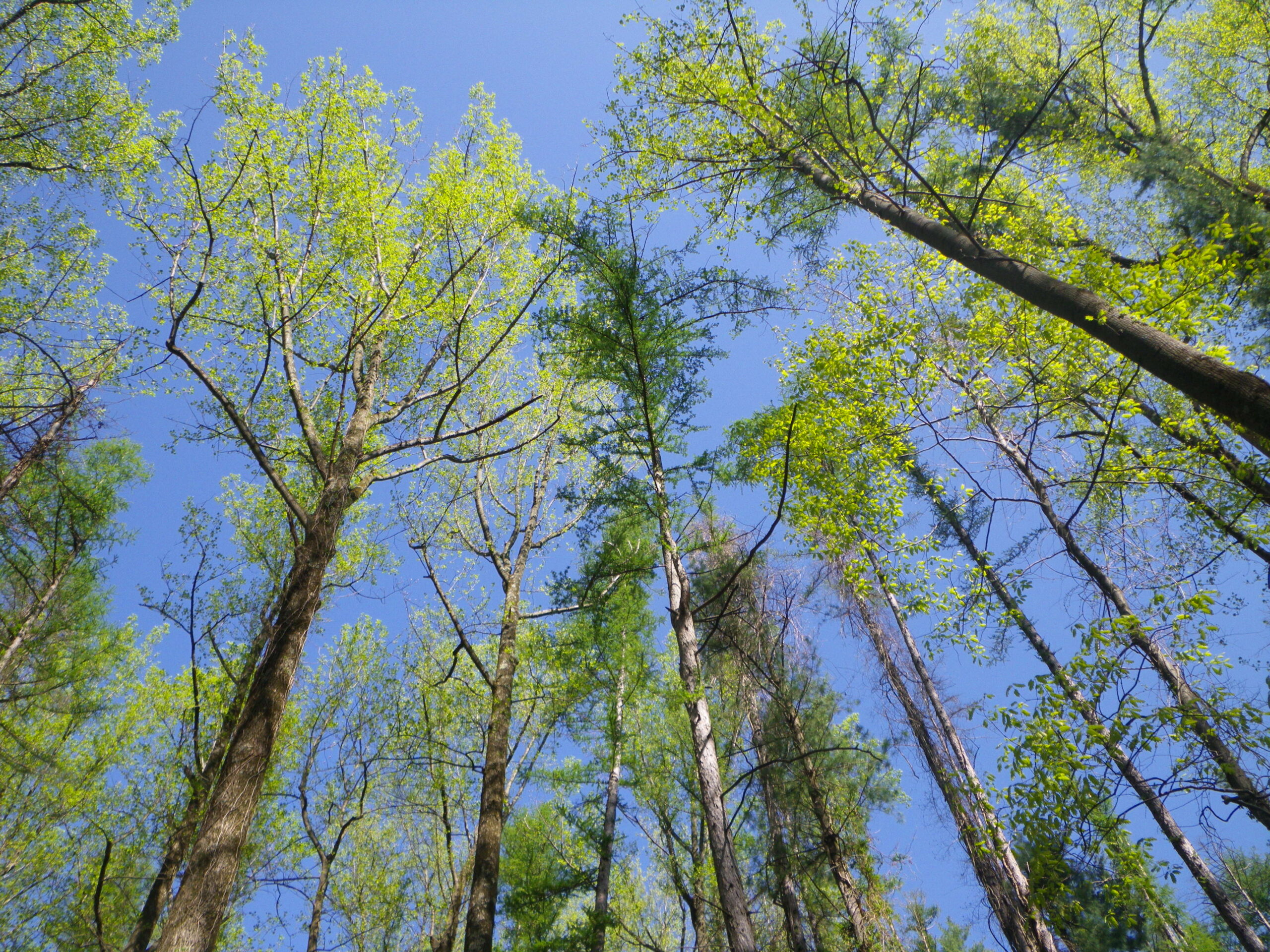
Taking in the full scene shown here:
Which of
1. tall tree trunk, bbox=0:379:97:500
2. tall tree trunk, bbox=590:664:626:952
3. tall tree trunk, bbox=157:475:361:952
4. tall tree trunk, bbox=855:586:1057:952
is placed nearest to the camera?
tall tree trunk, bbox=157:475:361:952

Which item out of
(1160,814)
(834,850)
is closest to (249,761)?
(834,850)

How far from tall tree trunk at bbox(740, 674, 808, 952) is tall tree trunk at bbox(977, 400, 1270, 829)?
4476 millimetres

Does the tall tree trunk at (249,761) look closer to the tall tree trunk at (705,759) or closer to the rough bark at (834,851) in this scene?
the tall tree trunk at (705,759)

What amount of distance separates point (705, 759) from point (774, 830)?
19.2 ft

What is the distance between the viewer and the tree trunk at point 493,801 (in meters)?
5.55

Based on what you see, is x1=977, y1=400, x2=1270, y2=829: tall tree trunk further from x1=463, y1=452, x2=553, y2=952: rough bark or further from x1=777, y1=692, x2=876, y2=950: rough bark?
x1=463, y1=452, x2=553, y2=952: rough bark

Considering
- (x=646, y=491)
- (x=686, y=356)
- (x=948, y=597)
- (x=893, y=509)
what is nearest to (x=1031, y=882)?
(x=948, y=597)

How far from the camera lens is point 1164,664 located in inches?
298

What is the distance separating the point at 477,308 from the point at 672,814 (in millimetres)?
9499

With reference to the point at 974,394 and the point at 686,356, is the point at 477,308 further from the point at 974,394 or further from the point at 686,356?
the point at 974,394

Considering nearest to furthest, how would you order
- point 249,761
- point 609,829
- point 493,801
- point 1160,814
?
point 249,761 → point 493,801 → point 1160,814 → point 609,829

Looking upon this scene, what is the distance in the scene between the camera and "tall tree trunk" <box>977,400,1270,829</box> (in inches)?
127

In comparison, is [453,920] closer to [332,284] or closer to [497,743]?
[497,743]

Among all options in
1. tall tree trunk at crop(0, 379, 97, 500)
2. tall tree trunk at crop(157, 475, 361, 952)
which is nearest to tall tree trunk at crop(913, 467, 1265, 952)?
tall tree trunk at crop(157, 475, 361, 952)
